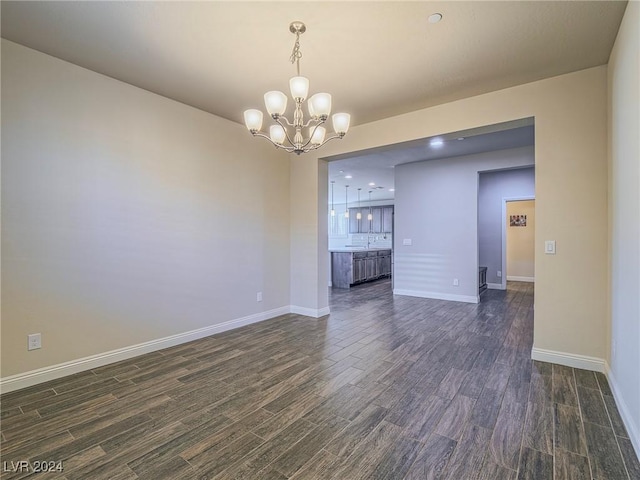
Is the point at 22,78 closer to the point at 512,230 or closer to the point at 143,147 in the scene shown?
the point at 143,147

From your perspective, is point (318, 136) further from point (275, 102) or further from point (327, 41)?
A: point (327, 41)

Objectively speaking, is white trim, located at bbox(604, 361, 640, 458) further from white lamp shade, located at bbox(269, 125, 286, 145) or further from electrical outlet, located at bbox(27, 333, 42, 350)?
electrical outlet, located at bbox(27, 333, 42, 350)

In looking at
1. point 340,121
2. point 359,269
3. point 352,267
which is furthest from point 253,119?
point 359,269

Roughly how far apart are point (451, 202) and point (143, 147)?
17.7 feet

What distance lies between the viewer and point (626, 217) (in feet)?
6.82

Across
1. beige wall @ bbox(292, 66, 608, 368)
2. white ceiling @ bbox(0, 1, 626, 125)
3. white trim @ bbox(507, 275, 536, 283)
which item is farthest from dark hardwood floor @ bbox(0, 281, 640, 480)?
white trim @ bbox(507, 275, 536, 283)

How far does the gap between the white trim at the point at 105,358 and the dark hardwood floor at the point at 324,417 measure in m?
0.09

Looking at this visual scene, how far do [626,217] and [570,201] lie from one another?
93cm

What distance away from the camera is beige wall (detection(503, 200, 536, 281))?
8.31 metres

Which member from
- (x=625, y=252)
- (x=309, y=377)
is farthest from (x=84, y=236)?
(x=625, y=252)

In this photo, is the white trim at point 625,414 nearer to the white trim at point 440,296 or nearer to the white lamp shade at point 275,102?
the white lamp shade at point 275,102

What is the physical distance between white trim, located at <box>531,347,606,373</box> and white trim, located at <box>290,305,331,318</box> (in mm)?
2770

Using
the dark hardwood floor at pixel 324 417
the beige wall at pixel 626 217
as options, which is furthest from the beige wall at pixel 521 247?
the beige wall at pixel 626 217

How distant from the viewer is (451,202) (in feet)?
20.1
